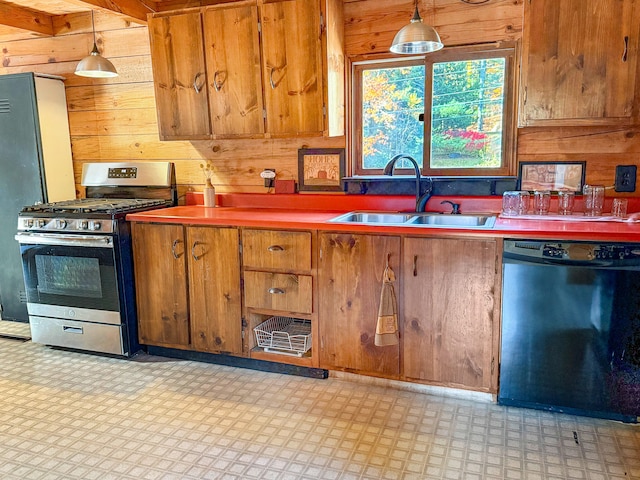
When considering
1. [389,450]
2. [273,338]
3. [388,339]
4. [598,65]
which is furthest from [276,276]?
[598,65]

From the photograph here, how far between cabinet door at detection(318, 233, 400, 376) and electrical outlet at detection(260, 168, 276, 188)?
2.80 ft

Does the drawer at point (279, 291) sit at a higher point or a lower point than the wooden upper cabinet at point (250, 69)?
lower

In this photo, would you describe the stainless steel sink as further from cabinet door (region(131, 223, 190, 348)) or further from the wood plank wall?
cabinet door (region(131, 223, 190, 348))

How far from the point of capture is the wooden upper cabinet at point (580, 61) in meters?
2.28

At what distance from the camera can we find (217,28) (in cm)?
290

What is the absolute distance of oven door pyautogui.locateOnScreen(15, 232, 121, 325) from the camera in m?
2.96

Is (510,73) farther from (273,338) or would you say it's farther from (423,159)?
(273,338)

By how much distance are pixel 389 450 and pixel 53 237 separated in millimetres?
2316

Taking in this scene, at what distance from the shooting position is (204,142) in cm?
342

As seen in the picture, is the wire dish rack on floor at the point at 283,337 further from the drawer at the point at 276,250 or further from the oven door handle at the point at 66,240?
the oven door handle at the point at 66,240

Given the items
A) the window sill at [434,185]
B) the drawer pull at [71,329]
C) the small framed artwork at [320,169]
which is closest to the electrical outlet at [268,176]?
the small framed artwork at [320,169]

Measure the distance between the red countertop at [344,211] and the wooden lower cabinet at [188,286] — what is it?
101 millimetres

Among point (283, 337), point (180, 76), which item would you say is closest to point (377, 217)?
point (283, 337)

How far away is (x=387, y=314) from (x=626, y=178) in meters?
1.43
